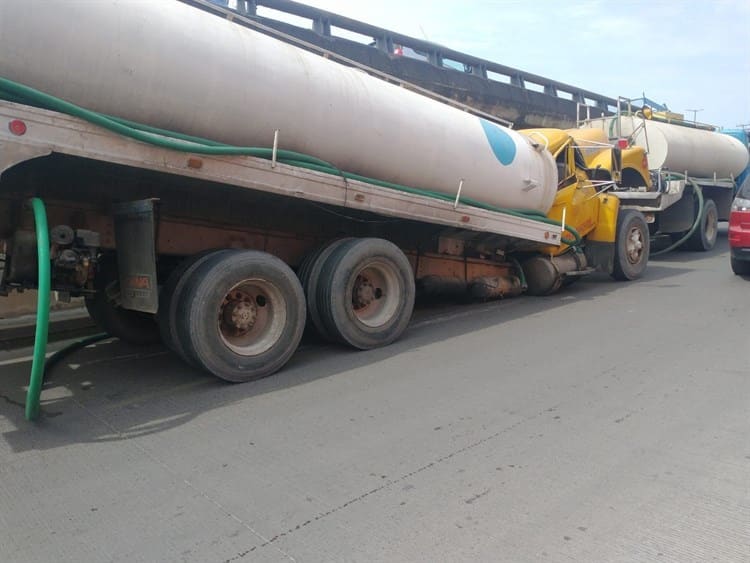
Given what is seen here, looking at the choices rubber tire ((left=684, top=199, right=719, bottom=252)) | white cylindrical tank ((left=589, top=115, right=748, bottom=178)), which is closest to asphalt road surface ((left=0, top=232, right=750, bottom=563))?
white cylindrical tank ((left=589, top=115, right=748, bottom=178))

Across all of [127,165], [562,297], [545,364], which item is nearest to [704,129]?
[562,297]

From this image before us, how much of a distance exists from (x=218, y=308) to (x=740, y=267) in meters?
8.31

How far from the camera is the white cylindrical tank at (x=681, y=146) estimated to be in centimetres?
1223

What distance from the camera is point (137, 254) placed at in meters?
4.14

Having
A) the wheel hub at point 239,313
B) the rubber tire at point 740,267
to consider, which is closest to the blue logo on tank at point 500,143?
the wheel hub at point 239,313

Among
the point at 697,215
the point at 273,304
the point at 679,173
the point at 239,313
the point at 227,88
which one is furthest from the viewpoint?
the point at 679,173

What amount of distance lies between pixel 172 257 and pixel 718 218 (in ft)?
44.4

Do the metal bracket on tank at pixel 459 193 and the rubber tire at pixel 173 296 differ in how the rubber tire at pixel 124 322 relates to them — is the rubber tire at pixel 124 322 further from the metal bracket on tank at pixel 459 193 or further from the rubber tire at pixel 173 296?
the metal bracket on tank at pixel 459 193

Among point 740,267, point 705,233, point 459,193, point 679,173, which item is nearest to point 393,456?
point 459,193

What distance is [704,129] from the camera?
48.0 ft

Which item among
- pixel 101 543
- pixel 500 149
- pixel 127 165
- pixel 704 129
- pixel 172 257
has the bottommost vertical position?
pixel 101 543

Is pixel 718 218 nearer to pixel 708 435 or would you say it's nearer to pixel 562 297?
pixel 562 297

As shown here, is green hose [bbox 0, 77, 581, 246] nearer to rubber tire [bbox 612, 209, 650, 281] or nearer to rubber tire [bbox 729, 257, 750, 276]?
rubber tire [bbox 612, 209, 650, 281]

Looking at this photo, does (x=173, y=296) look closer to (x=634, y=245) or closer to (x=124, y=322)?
(x=124, y=322)
